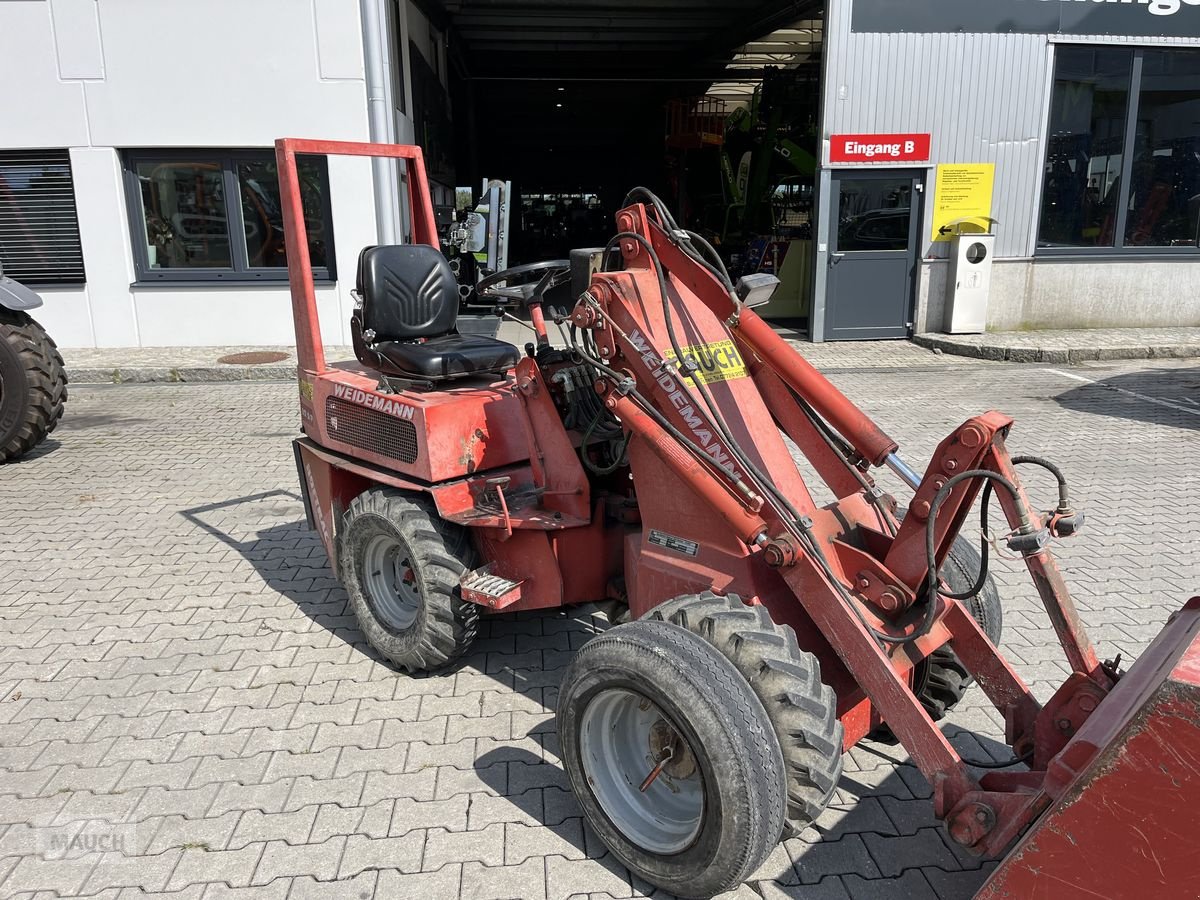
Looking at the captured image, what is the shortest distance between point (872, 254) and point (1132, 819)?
36.8 feet

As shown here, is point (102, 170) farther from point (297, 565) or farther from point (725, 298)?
point (725, 298)

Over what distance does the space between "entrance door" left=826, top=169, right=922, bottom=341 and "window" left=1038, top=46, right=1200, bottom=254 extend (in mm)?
1933

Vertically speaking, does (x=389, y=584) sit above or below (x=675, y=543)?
below

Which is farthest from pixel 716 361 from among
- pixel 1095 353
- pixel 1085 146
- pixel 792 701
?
pixel 1085 146

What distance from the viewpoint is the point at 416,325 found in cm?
434

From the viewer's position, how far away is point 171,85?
10758 mm

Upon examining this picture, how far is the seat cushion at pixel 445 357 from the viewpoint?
12.8 feet

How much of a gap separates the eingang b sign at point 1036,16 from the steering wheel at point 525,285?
9536 millimetres

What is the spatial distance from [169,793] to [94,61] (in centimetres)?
1055

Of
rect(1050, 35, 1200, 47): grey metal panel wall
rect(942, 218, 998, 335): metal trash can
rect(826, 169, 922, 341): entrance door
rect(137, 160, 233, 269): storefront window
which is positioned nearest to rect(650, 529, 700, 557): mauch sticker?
rect(826, 169, 922, 341): entrance door

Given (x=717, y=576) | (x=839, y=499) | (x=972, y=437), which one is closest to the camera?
(x=972, y=437)

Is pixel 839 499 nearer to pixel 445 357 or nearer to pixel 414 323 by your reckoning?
pixel 445 357

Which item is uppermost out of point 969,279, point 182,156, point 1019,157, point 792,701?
point 182,156

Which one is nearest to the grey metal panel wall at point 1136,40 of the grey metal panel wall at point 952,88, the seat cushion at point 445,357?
the grey metal panel wall at point 952,88
